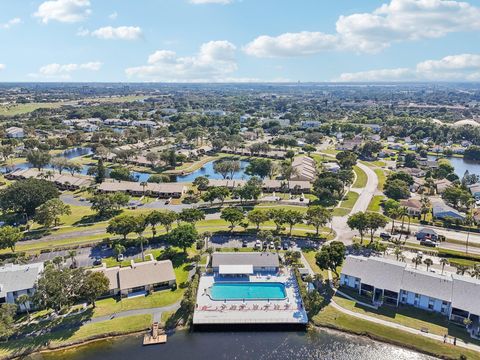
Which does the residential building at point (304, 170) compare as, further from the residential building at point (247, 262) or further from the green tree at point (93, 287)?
the green tree at point (93, 287)

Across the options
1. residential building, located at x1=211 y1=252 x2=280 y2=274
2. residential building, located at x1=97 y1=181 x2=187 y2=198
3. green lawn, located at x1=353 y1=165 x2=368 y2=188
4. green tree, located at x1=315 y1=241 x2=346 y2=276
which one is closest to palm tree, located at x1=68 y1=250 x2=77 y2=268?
residential building, located at x1=211 y1=252 x2=280 y2=274

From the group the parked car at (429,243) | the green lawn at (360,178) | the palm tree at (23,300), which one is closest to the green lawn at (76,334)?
the palm tree at (23,300)

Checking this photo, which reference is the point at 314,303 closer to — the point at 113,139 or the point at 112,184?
the point at 112,184

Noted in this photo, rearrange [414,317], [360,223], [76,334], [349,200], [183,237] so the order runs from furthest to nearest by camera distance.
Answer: [349,200], [360,223], [183,237], [414,317], [76,334]

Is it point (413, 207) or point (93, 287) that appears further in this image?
point (413, 207)

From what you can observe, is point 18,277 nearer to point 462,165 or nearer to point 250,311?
point 250,311

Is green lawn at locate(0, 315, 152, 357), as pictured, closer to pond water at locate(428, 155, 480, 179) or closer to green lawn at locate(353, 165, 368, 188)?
green lawn at locate(353, 165, 368, 188)

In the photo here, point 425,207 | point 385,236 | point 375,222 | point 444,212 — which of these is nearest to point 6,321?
point 375,222

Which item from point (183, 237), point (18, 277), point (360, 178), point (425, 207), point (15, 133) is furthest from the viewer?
point (15, 133)

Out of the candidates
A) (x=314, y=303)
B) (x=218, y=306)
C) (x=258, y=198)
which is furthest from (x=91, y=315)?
(x=258, y=198)
